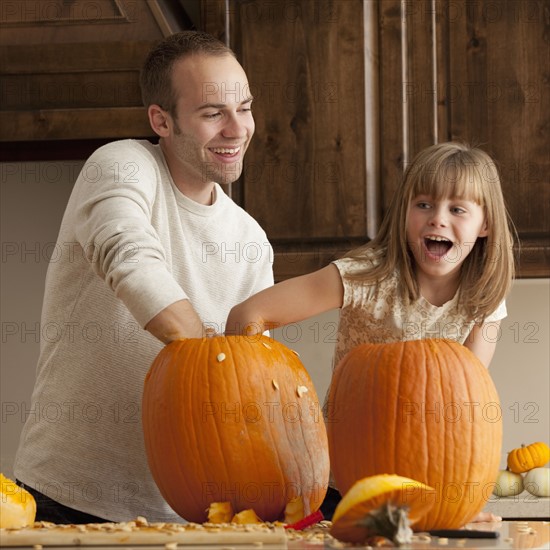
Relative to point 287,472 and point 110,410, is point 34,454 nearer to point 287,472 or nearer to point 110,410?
point 110,410

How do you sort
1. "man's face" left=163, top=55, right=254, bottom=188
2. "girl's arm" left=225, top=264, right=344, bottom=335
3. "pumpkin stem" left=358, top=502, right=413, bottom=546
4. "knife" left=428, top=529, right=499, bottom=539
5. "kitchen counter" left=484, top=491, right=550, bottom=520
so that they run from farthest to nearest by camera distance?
1. "kitchen counter" left=484, top=491, right=550, bottom=520
2. "man's face" left=163, top=55, right=254, bottom=188
3. "girl's arm" left=225, top=264, right=344, bottom=335
4. "knife" left=428, top=529, right=499, bottom=539
5. "pumpkin stem" left=358, top=502, right=413, bottom=546

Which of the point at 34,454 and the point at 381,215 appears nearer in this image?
the point at 34,454

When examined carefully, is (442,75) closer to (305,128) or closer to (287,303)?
(305,128)

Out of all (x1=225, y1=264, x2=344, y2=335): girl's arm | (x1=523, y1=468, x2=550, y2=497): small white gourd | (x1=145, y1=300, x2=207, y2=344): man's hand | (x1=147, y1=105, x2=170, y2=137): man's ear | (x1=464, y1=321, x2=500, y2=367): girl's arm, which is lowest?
(x1=523, y1=468, x2=550, y2=497): small white gourd

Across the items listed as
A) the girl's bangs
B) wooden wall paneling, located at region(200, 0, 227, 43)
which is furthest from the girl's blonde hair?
wooden wall paneling, located at region(200, 0, 227, 43)

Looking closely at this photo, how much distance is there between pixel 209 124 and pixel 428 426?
68cm

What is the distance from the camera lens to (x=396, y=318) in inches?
62.4

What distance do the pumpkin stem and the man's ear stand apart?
87 centimetres

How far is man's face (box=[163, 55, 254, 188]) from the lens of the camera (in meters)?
1.49

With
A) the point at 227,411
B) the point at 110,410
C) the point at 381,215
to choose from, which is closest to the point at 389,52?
the point at 381,215

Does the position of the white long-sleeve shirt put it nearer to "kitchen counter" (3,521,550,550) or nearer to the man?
the man

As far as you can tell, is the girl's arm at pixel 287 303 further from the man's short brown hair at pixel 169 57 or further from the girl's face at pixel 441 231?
the man's short brown hair at pixel 169 57

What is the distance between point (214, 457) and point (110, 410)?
1.18 ft

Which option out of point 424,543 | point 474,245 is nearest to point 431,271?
point 474,245
